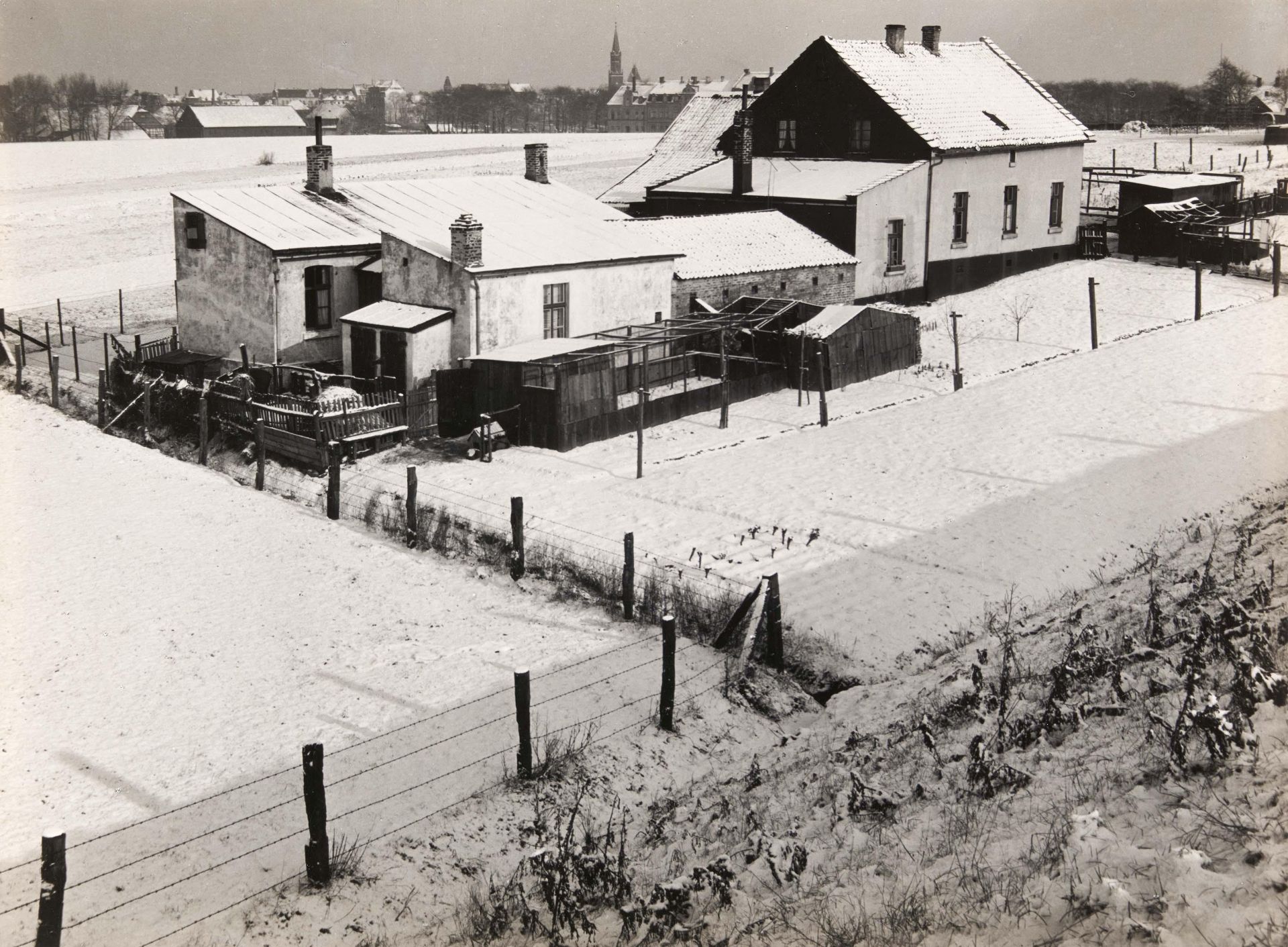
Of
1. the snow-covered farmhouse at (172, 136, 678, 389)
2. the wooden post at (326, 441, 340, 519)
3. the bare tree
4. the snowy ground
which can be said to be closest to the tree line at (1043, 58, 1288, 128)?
the snowy ground

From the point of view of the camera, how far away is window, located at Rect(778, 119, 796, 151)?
40.9 m

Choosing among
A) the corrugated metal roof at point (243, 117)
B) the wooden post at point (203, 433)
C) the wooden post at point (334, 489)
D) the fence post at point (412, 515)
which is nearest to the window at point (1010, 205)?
the wooden post at point (203, 433)

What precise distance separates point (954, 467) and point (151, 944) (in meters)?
16.0

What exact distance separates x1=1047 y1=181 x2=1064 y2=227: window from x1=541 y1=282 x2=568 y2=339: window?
22.6 meters

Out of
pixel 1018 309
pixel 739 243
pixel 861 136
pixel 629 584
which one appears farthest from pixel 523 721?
pixel 861 136

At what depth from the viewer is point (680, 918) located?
753 centimetres

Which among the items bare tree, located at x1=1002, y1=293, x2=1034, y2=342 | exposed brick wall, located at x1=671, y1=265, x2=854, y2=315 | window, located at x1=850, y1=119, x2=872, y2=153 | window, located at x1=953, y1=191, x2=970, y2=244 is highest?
window, located at x1=850, y1=119, x2=872, y2=153

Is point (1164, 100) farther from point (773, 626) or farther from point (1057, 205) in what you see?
point (773, 626)

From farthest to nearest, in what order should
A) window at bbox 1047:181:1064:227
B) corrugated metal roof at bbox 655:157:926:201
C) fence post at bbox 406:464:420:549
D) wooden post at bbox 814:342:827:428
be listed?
1. window at bbox 1047:181:1064:227
2. corrugated metal roof at bbox 655:157:926:201
3. wooden post at bbox 814:342:827:428
4. fence post at bbox 406:464:420:549

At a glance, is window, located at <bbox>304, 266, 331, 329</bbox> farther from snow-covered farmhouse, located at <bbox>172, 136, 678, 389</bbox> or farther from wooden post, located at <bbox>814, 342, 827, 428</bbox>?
wooden post, located at <bbox>814, 342, 827, 428</bbox>

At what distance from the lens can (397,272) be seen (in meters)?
27.3

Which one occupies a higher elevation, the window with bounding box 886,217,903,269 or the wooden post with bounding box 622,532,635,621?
the window with bounding box 886,217,903,269

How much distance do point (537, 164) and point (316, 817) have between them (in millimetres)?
27565

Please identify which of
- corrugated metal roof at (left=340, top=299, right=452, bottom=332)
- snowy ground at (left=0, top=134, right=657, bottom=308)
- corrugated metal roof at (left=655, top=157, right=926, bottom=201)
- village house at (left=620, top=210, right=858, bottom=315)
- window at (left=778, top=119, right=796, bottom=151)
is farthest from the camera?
snowy ground at (left=0, top=134, right=657, bottom=308)
